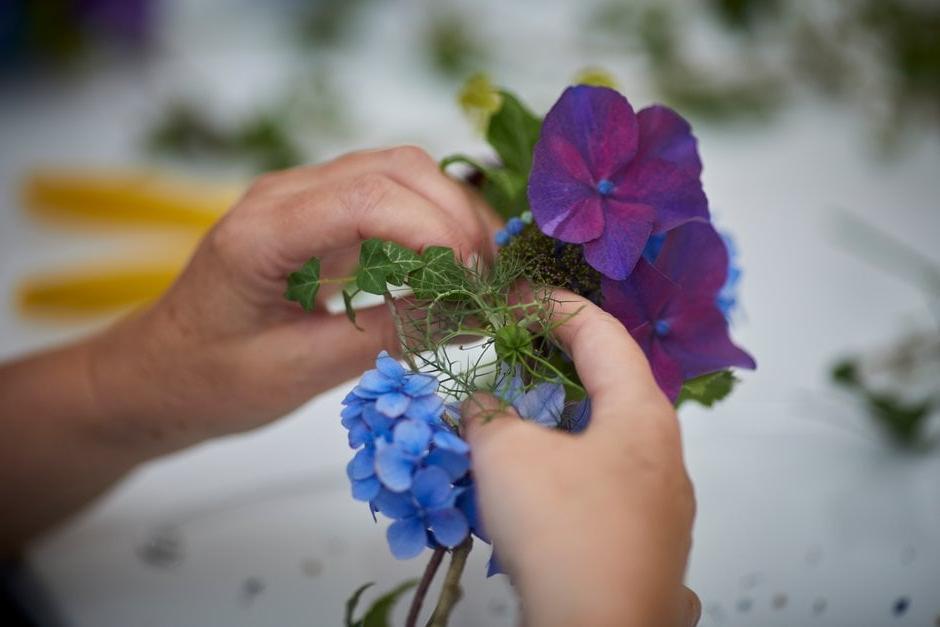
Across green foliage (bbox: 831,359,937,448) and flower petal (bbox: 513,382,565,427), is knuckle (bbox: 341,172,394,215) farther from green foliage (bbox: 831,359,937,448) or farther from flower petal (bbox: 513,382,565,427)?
green foliage (bbox: 831,359,937,448)

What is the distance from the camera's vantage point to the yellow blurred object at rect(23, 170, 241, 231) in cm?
100

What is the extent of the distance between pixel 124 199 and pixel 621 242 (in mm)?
778

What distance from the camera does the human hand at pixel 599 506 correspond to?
0.93ft

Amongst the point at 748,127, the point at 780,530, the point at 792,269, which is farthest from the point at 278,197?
the point at 748,127

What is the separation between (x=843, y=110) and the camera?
41.8 inches

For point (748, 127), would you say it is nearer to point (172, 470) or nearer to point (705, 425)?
point (705, 425)

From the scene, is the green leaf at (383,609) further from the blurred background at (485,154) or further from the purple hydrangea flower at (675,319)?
the purple hydrangea flower at (675,319)

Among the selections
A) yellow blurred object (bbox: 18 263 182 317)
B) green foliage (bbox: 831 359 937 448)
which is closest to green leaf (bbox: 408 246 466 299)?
green foliage (bbox: 831 359 937 448)

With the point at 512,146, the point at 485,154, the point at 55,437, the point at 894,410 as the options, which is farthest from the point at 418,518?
the point at 485,154

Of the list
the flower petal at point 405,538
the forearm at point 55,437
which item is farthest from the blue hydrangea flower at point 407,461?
the forearm at point 55,437

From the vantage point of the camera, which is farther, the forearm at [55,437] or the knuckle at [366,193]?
the forearm at [55,437]

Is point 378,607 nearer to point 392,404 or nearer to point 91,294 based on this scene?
point 392,404

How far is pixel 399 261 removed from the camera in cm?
39

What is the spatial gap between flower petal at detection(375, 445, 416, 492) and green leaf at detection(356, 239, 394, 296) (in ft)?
0.29
